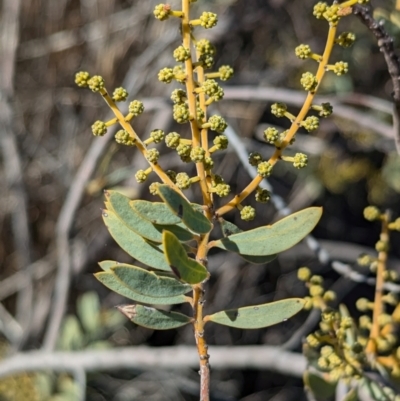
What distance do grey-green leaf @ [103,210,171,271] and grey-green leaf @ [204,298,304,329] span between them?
9 centimetres

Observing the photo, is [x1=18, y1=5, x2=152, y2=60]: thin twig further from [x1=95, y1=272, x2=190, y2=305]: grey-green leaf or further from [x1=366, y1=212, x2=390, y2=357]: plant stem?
[x1=95, y1=272, x2=190, y2=305]: grey-green leaf

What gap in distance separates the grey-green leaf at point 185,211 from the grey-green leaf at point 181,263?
3 cm

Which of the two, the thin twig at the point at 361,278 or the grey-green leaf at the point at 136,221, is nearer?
the grey-green leaf at the point at 136,221

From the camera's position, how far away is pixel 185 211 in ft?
1.95

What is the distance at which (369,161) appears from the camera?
8.50 feet

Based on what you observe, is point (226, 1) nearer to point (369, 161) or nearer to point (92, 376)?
point (369, 161)

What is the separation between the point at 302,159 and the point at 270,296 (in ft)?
7.48

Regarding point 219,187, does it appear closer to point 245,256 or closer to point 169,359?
point 245,256

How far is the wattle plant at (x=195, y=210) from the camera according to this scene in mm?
645

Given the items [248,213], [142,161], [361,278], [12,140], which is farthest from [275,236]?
[12,140]

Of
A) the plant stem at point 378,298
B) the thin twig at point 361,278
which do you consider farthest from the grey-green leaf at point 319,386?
the thin twig at point 361,278

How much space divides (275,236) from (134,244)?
6.7 inches

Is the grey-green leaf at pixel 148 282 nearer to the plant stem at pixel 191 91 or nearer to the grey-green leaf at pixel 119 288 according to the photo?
the grey-green leaf at pixel 119 288

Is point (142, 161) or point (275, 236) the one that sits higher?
point (275, 236)
